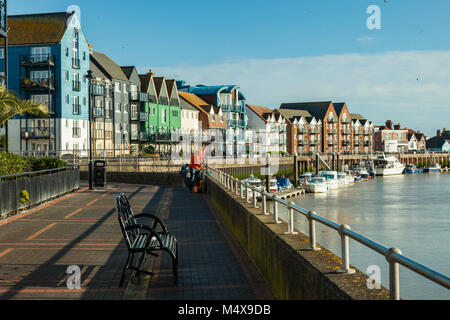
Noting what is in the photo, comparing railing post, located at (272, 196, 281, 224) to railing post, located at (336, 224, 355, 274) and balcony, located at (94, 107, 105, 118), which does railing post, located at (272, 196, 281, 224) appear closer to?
railing post, located at (336, 224, 355, 274)

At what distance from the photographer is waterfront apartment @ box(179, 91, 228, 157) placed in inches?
3839

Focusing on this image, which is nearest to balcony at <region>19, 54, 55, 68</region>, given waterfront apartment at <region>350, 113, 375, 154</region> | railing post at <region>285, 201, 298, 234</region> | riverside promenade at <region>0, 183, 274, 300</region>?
riverside promenade at <region>0, 183, 274, 300</region>

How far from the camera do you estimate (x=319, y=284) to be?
18.2 ft

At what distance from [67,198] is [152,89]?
59.3m

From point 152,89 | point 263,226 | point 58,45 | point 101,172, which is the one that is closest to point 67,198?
point 101,172

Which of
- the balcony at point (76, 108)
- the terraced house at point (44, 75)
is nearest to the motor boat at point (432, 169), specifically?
the balcony at point (76, 108)

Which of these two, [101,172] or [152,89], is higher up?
[152,89]

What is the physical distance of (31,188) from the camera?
18938mm

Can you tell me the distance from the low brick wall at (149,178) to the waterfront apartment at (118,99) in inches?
1189

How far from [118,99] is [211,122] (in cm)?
2796

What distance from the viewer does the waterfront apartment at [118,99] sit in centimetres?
7038

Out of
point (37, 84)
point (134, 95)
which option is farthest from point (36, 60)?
point (134, 95)

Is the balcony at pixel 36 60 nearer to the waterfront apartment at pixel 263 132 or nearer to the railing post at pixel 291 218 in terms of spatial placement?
the railing post at pixel 291 218
